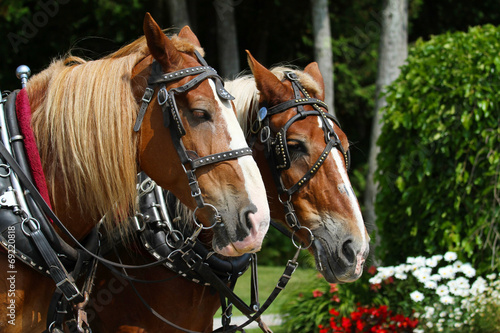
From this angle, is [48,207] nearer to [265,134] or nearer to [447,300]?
[265,134]

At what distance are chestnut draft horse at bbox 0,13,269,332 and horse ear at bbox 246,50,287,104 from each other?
2.22 feet

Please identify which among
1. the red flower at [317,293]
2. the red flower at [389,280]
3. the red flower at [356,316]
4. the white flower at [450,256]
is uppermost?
the white flower at [450,256]

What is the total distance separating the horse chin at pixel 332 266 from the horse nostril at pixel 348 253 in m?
0.02

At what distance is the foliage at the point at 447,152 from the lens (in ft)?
14.3

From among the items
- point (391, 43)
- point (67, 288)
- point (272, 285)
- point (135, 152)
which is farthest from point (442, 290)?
point (391, 43)

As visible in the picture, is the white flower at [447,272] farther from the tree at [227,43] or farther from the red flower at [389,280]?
the tree at [227,43]

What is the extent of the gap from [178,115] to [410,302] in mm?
3391

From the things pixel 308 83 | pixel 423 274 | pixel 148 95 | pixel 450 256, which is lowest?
pixel 423 274

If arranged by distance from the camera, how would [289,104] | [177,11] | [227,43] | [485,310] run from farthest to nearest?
1. [227,43]
2. [177,11]
3. [485,310]
4. [289,104]

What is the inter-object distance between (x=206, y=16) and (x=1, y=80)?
4455mm

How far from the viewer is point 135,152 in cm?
209

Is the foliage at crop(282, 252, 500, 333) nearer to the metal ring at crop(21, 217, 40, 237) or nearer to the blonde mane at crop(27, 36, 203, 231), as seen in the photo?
the blonde mane at crop(27, 36, 203, 231)

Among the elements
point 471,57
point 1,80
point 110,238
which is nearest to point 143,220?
point 110,238

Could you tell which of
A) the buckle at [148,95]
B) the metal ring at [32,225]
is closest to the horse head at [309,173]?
the buckle at [148,95]
